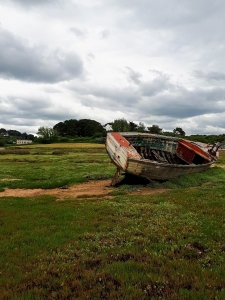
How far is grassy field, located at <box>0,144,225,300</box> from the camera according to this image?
5531 mm

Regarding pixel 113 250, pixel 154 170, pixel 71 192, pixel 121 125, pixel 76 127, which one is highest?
pixel 76 127

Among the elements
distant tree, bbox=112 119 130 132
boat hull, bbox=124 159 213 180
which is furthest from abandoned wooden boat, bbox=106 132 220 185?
distant tree, bbox=112 119 130 132

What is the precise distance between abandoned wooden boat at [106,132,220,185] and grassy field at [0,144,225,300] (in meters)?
4.72

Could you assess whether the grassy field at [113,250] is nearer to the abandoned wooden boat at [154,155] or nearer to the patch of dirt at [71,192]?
the patch of dirt at [71,192]

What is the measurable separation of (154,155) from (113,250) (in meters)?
17.8

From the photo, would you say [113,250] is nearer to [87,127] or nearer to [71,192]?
[71,192]

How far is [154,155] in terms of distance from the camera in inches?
972

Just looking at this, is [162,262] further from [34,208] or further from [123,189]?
[123,189]

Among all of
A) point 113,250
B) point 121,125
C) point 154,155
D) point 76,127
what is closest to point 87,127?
point 76,127

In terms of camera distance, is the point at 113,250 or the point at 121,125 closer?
the point at 113,250

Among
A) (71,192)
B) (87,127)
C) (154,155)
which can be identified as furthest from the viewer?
(87,127)

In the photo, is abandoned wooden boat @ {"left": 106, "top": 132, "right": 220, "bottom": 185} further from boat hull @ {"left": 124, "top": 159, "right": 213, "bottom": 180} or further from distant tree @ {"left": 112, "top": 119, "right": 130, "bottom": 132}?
distant tree @ {"left": 112, "top": 119, "right": 130, "bottom": 132}

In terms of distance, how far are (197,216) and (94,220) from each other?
3.98 meters

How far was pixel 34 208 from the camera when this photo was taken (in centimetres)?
1250
